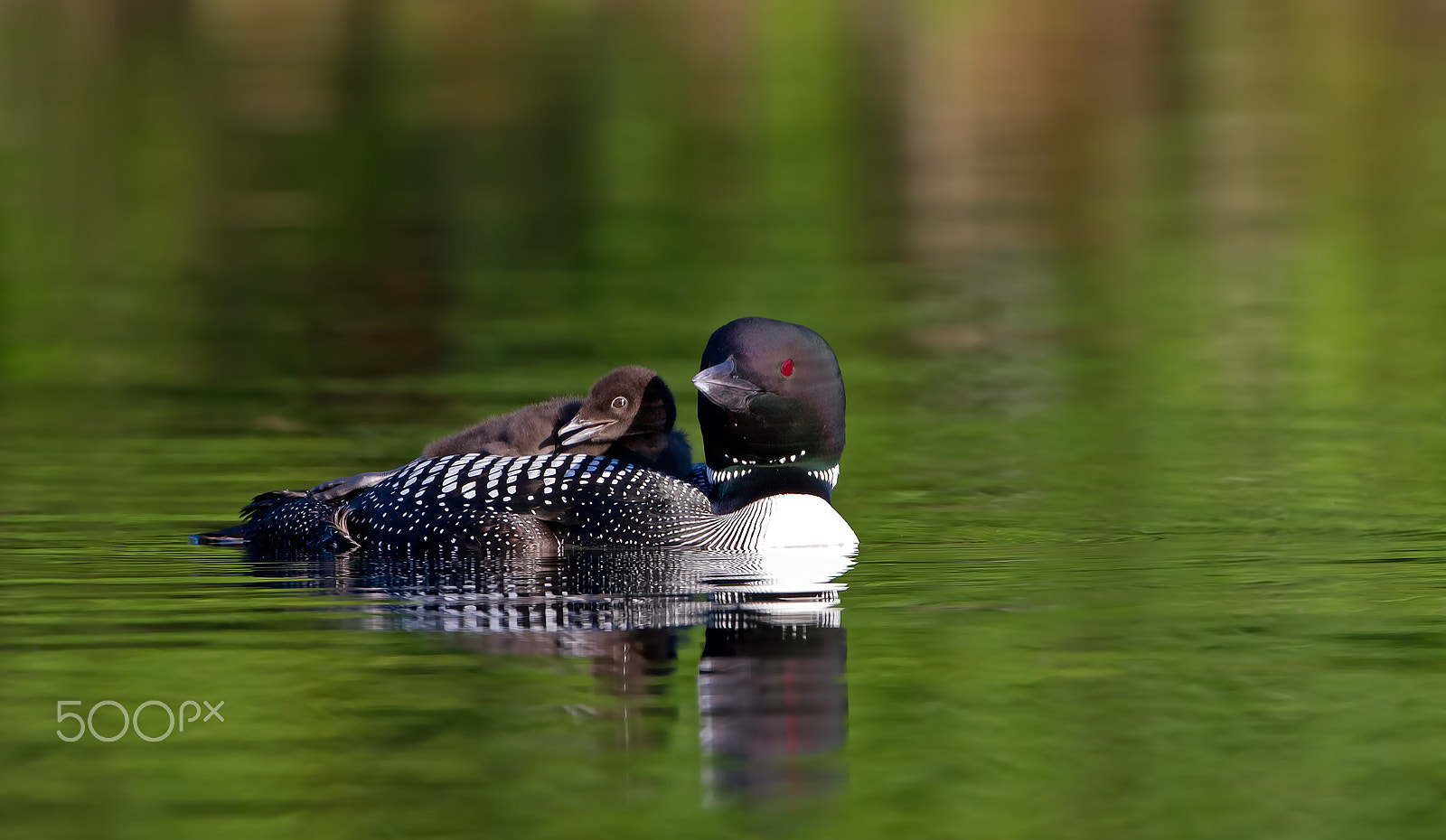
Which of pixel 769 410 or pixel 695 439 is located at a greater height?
pixel 769 410

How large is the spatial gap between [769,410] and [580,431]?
0.70 metres

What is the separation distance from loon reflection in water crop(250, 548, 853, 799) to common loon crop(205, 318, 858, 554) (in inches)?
2.5

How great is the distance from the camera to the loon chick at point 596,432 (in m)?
6.75

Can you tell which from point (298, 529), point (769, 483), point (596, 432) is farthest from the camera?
point (596, 432)

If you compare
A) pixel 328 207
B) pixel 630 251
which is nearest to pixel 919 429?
pixel 630 251

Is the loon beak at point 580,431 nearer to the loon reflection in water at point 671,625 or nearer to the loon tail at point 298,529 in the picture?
the loon reflection in water at point 671,625

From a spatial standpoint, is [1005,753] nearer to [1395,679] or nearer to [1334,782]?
[1334,782]

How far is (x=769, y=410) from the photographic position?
6.38 m

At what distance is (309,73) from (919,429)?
18.2 meters

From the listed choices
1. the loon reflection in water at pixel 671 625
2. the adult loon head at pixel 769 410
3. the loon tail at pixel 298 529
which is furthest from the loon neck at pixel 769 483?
the loon tail at pixel 298 529

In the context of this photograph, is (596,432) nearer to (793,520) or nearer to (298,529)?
(793,520)

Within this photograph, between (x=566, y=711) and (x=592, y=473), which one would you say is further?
(x=592, y=473)

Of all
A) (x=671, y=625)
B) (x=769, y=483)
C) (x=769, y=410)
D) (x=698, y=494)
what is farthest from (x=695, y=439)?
(x=671, y=625)

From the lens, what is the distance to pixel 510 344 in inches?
415
